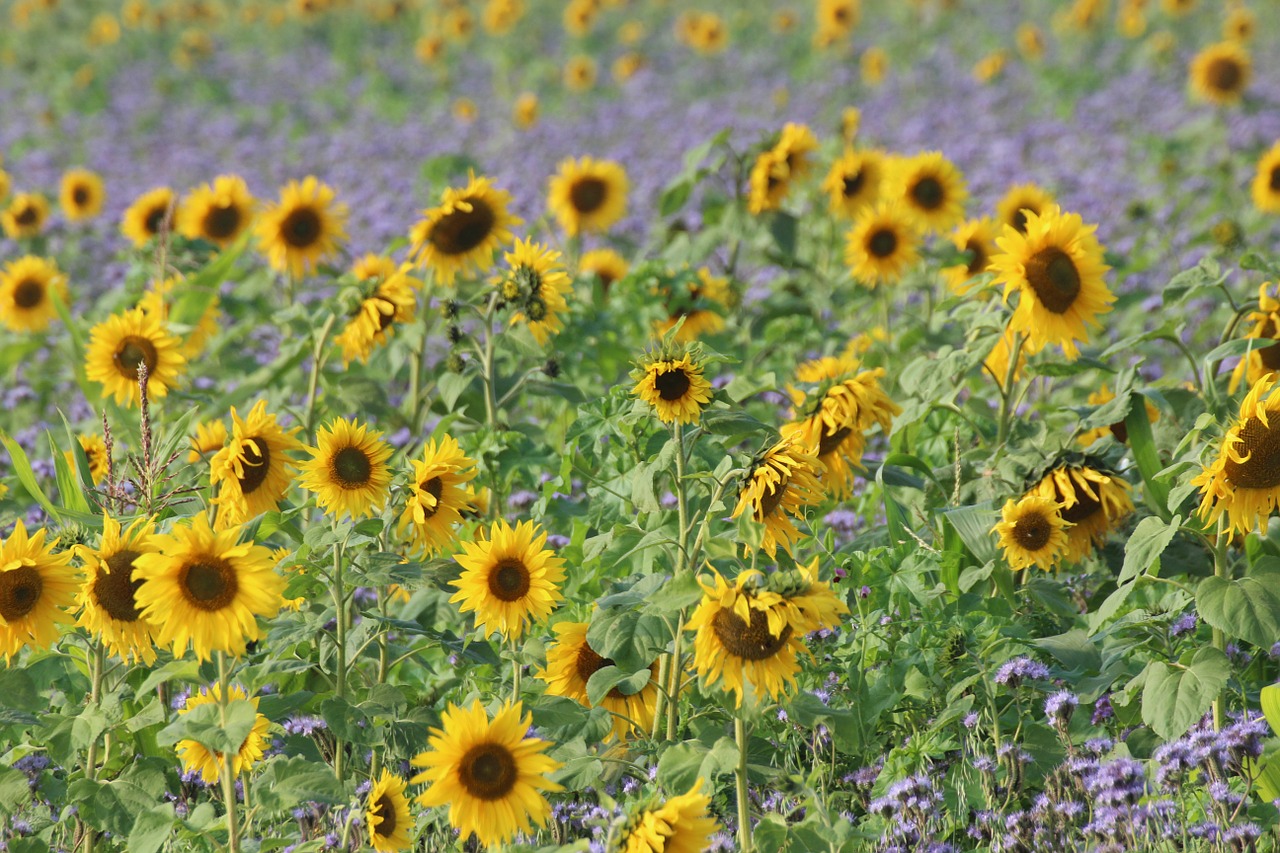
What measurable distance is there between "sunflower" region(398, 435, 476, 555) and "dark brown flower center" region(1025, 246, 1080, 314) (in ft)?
5.09

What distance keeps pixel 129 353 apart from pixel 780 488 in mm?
2246

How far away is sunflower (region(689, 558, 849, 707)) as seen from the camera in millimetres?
2477

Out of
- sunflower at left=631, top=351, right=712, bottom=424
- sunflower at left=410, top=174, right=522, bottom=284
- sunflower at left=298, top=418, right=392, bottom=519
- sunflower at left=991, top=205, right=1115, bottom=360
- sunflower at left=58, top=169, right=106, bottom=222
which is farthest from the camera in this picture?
sunflower at left=58, top=169, right=106, bottom=222

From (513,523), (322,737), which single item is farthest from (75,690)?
(513,523)

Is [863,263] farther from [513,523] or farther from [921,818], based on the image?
[921,818]

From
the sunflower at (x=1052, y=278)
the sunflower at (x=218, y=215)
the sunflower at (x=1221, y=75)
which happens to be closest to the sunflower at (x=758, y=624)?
the sunflower at (x=1052, y=278)

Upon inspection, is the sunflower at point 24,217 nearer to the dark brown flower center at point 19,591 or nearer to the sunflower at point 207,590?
the dark brown flower center at point 19,591

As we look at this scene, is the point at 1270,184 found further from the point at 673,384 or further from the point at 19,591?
the point at 19,591

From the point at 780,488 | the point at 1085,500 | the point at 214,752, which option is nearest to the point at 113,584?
the point at 214,752

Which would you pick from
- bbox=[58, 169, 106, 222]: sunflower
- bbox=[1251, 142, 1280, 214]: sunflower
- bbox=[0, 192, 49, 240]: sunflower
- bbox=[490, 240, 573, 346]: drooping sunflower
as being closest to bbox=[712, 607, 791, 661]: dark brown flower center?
bbox=[490, 240, 573, 346]: drooping sunflower

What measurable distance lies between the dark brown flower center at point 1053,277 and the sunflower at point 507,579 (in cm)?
150

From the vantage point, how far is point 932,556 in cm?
346

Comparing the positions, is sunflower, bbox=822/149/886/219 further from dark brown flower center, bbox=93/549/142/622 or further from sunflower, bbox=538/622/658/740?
dark brown flower center, bbox=93/549/142/622

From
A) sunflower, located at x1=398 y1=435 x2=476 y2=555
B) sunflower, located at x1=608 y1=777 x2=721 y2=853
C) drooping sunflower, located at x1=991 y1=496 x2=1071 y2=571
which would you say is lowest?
sunflower, located at x1=608 y1=777 x2=721 y2=853
